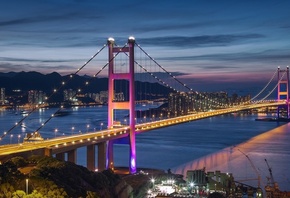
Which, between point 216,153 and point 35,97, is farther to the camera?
point 35,97

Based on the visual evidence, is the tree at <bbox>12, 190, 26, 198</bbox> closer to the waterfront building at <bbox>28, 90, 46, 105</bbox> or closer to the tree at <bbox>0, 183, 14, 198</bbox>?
the tree at <bbox>0, 183, 14, 198</bbox>

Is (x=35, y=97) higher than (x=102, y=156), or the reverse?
(x=35, y=97)

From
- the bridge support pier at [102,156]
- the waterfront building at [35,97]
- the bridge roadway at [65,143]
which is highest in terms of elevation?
the waterfront building at [35,97]

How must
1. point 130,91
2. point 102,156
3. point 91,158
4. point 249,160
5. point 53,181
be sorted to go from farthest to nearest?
point 249,160
point 130,91
point 102,156
point 91,158
point 53,181

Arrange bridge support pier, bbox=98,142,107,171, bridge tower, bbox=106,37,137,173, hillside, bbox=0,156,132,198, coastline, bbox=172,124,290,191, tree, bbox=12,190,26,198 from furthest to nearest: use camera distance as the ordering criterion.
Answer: coastline, bbox=172,124,290,191 < bridge tower, bbox=106,37,137,173 < bridge support pier, bbox=98,142,107,171 < hillside, bbox=0,156,132,198 < tree, bbox=12,190,26,198

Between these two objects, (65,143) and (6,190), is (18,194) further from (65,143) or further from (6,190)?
(65,143)

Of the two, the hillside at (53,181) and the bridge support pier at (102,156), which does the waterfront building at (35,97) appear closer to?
the bridge support pier at (102,156)

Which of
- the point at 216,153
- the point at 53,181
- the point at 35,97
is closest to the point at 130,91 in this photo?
the point at 216,153

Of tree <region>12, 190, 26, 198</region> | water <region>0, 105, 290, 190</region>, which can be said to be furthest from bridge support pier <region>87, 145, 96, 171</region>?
tree <region>12, 190, 26, 198</region>

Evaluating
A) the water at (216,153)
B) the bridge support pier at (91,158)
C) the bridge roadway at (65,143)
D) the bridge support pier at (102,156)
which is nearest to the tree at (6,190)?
the bridge roadway at (65,143)

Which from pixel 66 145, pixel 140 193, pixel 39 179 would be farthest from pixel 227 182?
pixel 39 179

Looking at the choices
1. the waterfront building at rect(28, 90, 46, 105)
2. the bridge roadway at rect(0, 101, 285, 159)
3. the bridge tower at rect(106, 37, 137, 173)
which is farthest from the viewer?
the waterfront building at rect(28, 90, 46, 105)

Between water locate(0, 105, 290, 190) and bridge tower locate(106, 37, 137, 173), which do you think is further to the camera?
water locate(0, 105, 290, 190)
